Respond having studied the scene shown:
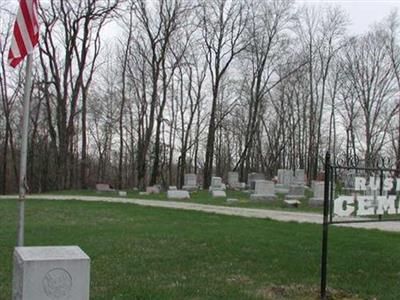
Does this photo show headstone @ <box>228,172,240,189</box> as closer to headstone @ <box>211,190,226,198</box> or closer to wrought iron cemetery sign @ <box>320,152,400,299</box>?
headstone @ <box>211,190,226,198</box>

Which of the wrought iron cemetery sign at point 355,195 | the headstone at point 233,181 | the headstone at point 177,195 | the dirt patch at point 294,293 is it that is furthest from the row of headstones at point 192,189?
the dirt patch at point 294,293

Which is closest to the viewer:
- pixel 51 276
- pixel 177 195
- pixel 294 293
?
pixel 51 276

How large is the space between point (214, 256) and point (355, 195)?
10.4 ft

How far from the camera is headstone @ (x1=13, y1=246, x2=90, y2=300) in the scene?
4973 millimetres

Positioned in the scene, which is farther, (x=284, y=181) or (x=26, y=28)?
(x=284, y=181)

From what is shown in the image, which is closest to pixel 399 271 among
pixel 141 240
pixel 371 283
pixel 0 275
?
pixel 371 283

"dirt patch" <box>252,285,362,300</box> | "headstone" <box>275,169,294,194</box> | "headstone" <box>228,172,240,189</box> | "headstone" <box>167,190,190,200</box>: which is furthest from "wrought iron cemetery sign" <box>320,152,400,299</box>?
"headstone" <box>228,172,240,189</box>

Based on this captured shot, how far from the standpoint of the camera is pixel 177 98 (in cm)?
5800

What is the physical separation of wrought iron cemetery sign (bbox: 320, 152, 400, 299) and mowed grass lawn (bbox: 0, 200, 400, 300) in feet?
3.02

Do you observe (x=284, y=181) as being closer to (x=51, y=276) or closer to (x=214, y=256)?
(x=214, y=256)

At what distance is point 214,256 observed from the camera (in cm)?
1019

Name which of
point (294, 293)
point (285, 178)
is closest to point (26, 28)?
point (294, 293)

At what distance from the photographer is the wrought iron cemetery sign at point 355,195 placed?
7.46m

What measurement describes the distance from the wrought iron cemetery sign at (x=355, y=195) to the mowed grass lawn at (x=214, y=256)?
922 mm
